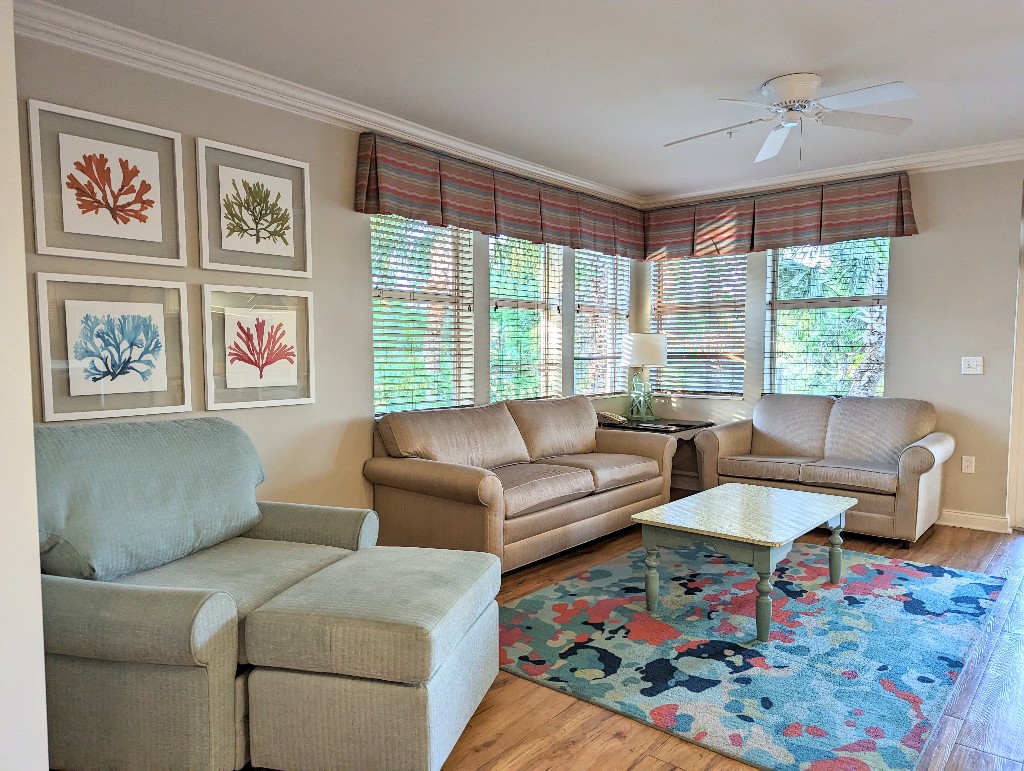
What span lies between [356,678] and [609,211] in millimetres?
4563

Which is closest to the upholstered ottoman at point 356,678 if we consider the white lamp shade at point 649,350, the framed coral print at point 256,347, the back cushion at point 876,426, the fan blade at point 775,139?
the framed coral print at point 256,347

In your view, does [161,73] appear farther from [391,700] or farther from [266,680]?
[391,700]

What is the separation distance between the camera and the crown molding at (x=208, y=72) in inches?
107

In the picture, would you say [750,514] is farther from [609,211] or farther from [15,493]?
[609,211]

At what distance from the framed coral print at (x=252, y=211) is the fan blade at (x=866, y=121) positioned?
265cm

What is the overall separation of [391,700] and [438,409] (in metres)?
2.46

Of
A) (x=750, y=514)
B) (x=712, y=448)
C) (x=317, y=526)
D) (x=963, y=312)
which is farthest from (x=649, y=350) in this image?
(x=317, y=526)

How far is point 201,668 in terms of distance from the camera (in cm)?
195

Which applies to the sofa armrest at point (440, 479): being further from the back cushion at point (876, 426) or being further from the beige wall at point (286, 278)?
the back cushion at point (876, 426)

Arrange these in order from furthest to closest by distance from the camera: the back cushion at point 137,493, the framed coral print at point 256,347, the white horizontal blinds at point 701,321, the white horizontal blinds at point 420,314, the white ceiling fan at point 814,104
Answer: the white horizontal blinds at point 701,321, the white horizontal blinds at point 420,314, the framed coral print at point 256,347, the white ceiling fan at point 814,104, the back cushion at point 137,493

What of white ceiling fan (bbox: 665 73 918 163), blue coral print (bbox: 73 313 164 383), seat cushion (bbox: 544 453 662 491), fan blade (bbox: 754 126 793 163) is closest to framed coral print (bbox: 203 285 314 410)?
blue coral print (bbox: 73 313 164 383)

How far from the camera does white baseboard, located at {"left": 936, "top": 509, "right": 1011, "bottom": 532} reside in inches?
184

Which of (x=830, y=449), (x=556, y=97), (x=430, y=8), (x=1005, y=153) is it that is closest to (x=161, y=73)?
(x=430, y=8)

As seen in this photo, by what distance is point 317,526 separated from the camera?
2842mm
